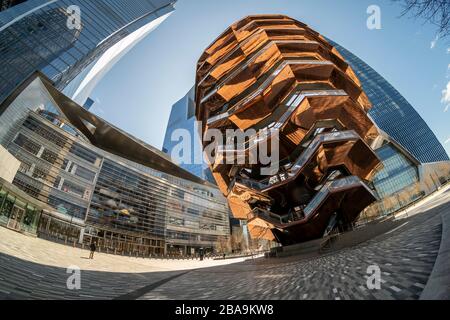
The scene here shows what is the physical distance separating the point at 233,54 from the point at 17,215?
97.2 feet

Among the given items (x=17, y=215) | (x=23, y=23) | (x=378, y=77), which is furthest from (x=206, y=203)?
(x=378, y=77)

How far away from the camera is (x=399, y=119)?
231ft

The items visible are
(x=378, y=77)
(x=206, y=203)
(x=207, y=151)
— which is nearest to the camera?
(x=207, y=151)

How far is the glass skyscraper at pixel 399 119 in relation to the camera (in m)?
66.9

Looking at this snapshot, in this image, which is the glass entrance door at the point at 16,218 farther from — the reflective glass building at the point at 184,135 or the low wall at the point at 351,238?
the reflective glass building at the point at 184,135

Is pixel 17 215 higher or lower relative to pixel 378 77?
lower

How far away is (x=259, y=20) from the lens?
23.6m

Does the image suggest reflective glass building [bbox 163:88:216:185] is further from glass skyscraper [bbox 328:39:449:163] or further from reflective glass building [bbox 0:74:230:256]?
A: glass skyscraper [bbox 328:39:449:163]

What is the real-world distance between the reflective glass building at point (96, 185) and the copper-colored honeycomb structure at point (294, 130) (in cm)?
2343

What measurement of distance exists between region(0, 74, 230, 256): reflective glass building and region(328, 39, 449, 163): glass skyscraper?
227 feet

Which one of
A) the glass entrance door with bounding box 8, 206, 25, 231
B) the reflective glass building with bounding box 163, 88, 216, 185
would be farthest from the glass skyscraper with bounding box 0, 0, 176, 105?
the reflective glass building with bounding box 163, 88, 216, 185

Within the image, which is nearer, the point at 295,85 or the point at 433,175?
the point at 295,85
